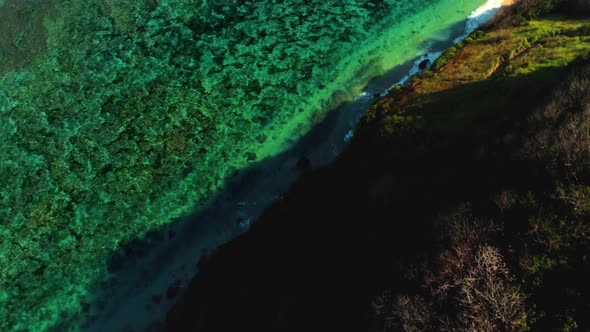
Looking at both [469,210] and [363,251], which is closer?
[469,210]

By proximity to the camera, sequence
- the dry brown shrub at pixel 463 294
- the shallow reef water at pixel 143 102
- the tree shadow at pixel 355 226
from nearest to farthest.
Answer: the dry brown shrub at pixel 463 294, the tree shadow at pixel 355 226, the shallow reef water at pixel 143 102

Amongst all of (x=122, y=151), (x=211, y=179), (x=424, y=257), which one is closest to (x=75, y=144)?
(x=122, y=151)

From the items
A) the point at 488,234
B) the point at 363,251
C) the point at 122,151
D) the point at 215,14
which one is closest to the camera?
the point at 488,234

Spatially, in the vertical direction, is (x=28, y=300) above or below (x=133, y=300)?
above

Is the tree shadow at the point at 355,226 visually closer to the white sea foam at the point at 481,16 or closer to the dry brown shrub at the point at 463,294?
the dry brown shrub at the point at 463,294

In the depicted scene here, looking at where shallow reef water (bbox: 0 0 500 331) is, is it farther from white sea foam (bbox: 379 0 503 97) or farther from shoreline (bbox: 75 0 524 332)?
white sea foam (bbox: 379 0 503 97)

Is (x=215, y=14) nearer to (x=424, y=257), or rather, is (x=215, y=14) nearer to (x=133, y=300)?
(x=133, y=300)

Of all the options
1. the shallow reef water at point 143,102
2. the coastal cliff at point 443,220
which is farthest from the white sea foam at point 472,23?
the coastal cliff at point 443,220
